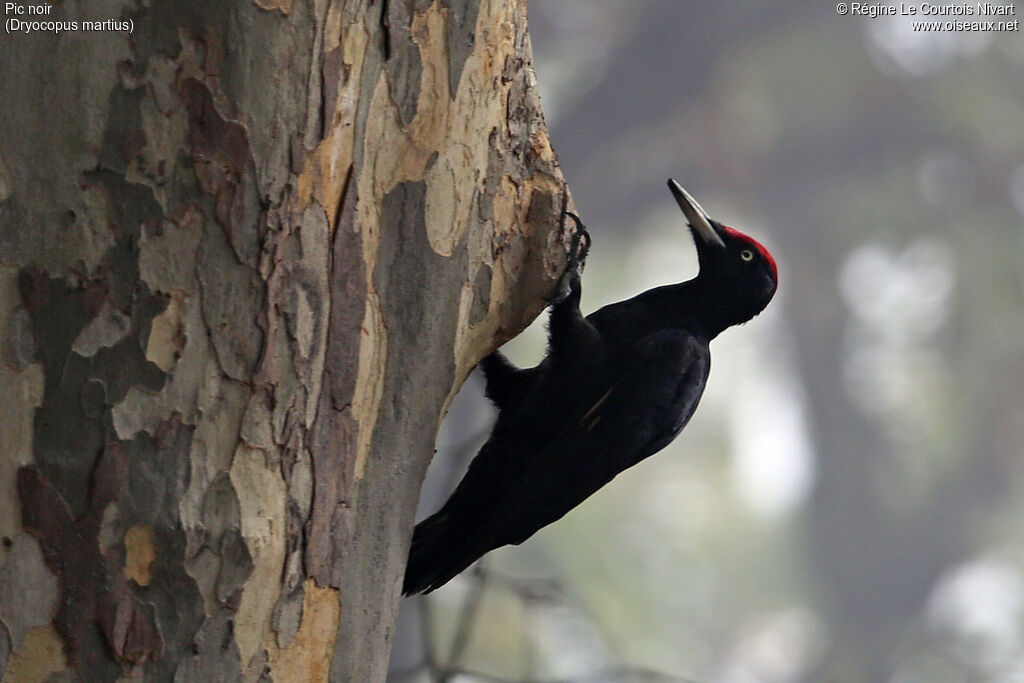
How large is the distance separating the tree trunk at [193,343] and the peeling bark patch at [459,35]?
0.14 metres

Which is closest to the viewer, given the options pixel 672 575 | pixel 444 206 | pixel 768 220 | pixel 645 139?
pixel 444 206

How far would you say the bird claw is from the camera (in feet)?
5.98

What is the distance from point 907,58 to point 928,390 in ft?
9.84

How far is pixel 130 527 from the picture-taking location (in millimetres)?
1060

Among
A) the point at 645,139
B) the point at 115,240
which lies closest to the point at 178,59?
the point at 115,240

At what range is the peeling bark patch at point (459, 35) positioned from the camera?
140 cm

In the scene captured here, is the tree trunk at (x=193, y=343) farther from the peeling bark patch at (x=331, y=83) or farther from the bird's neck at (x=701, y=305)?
the bird's neck at (x=701, y=305)

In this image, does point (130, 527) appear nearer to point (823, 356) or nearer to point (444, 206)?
point (444, 206)

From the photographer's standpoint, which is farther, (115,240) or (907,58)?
(907,58)

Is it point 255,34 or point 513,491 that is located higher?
point 255,34

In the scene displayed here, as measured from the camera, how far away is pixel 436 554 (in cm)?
181

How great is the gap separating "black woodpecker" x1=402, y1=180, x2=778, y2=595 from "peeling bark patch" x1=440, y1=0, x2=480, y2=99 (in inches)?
18.5

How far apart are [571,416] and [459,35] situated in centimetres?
79

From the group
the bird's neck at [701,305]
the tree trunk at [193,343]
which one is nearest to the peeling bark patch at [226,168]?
the tree trunk at [193,343]
